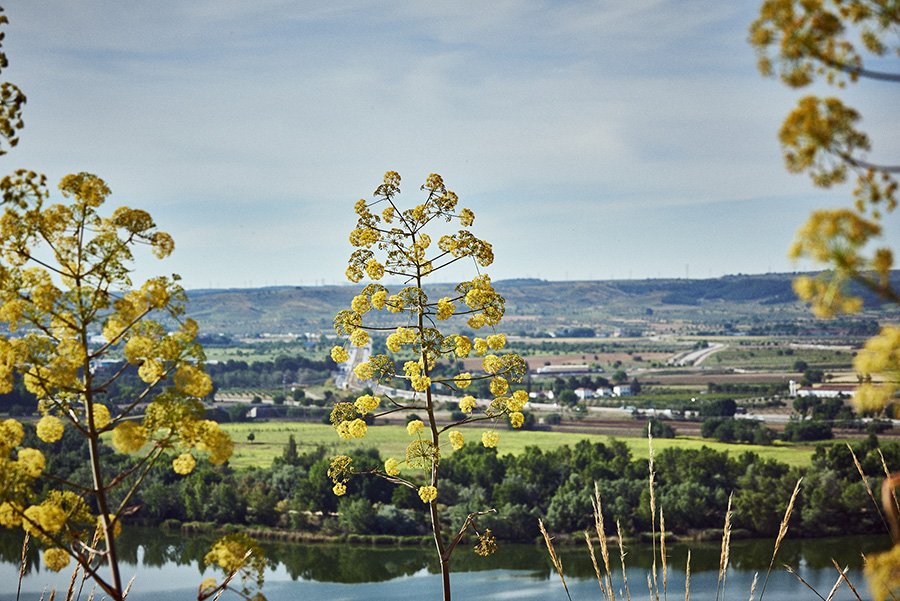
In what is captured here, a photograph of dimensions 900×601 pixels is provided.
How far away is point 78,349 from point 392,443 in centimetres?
4292

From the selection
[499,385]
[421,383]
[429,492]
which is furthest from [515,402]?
[429,492]

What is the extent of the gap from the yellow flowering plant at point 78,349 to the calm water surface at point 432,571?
2030 cm

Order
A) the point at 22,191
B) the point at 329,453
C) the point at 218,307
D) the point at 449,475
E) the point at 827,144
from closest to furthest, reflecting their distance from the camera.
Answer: the point at 827,144, the point at 22,191, the point at 449,475, the point at 329,453, the point at 218,307

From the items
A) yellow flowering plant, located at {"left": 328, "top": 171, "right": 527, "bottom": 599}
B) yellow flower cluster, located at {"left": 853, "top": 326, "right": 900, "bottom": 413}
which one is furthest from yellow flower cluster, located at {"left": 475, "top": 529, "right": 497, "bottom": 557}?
yellow flower cluster, located at {"left": 853, "top": 326, "right": 900, "bottom": 413}

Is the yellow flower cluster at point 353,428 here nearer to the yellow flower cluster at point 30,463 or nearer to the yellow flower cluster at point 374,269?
the yellow flower cluster at point 374,269

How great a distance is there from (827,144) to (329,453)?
39.3 metres

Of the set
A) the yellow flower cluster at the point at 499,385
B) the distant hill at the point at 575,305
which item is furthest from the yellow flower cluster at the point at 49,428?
the distant hill at the point at 575,305

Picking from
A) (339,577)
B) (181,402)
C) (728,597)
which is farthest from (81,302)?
(339,577)

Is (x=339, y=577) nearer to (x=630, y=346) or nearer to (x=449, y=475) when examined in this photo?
(x=449, y=475)

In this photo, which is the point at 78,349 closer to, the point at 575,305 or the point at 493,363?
the point at 493,363

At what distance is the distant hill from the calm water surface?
390 feet

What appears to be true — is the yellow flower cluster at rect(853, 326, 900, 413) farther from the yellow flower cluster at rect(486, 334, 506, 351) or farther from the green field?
the green field

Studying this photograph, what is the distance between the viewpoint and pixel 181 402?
246 centimetres

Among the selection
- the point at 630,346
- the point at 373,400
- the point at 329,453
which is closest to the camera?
the point at 373,400
